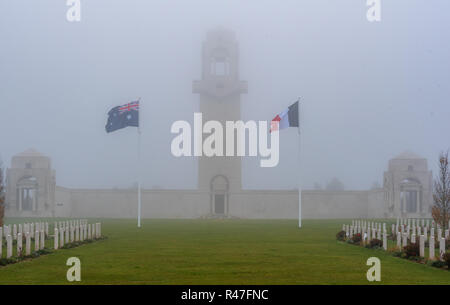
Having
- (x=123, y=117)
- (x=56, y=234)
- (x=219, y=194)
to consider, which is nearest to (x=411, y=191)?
(x=219, y=194)

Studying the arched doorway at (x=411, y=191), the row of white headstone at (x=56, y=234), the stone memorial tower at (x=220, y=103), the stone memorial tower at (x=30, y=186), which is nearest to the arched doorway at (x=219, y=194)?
the stone memorial tower at (x=220, y=103)

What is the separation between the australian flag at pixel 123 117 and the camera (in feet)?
127

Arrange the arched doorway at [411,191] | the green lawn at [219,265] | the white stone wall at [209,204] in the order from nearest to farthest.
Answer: the green lawn at [219,265]
the arched doorway at [411,191]
the white stone wall at [209,204]

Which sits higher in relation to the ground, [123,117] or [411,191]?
[123,117]

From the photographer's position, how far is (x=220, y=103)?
67500 mm

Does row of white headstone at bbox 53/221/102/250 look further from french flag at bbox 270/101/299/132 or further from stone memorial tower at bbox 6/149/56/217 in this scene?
stone memorial tower at bbox 6/149/56/217

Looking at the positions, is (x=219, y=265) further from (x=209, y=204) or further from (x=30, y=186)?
(x=30, y=186)

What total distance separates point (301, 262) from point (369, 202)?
5137 cm

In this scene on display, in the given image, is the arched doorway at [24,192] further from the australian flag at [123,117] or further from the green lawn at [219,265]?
the green lawn at [219,265]

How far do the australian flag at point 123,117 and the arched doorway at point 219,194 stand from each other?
2806cm

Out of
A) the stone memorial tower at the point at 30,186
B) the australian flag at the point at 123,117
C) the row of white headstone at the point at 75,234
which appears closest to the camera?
the row of white headstone at the point at 75,234

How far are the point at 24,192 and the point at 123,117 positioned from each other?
30.4 metres

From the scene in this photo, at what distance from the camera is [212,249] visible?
2177 cm

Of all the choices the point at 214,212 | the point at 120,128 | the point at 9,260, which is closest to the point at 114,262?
the point at 9,260
